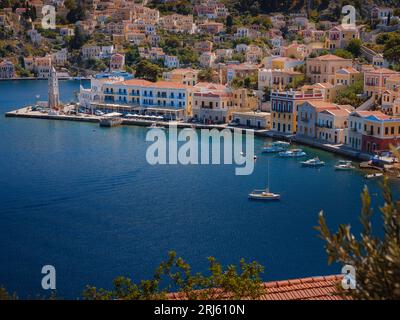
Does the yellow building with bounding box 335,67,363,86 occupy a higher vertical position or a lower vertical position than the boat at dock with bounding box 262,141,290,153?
higher

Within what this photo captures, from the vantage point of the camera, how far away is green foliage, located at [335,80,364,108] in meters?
18.9

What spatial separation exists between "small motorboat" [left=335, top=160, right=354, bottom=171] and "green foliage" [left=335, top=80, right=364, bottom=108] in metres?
4.38

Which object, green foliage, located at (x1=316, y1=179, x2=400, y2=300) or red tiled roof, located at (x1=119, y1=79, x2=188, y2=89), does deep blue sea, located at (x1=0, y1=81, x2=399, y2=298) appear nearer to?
green foliage, located at (x1=316, y1=179, x2=400, y2=300)

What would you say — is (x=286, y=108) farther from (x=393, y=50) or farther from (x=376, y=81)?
(x=393, y=50)

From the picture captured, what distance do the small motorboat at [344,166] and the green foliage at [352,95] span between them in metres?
4.38

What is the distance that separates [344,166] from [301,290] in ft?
29.0

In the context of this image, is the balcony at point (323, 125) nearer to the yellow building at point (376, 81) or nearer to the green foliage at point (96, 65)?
the yellow building at point (376, 81)

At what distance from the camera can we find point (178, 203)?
459 inches

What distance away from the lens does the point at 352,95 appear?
19078 millimetres

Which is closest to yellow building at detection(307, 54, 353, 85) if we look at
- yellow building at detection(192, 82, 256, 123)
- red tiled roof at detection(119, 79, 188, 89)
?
yellow building at detection(192, 82, 256, 123)

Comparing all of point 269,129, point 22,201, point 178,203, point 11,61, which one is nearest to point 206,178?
point 178,203

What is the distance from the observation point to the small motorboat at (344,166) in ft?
46.9

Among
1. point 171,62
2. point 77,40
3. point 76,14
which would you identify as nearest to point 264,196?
point 171,62
